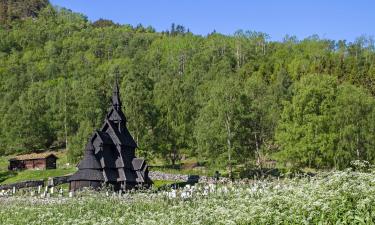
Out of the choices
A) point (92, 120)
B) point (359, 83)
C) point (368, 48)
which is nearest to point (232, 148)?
point (92, 120)

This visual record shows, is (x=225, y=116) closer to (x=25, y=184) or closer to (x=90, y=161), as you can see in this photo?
(x=90, y=161)

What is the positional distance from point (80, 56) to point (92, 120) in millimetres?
115015

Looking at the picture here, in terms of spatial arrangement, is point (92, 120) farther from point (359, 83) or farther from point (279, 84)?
point (359, 83)

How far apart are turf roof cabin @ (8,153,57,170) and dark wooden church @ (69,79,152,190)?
2512cm

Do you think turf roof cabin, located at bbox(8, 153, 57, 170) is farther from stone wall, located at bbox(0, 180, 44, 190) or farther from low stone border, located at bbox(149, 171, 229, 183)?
low stone border, located at bbox(149, 171, 229, 183)

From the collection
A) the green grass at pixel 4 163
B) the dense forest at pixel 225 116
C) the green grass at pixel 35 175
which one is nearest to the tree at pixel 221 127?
the dense forest at pixel 225 116

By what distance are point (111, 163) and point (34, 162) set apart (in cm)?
3049

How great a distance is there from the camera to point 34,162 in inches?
3194

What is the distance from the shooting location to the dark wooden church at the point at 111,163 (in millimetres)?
52188

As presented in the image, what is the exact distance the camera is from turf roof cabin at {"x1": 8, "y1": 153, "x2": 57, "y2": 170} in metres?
79.8

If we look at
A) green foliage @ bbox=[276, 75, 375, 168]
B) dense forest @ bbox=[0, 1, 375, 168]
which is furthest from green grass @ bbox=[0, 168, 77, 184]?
green foliage @ bbox=[276, 75, 375, 168]

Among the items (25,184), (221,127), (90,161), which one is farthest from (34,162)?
(221,127)

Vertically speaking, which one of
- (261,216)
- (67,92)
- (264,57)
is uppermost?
(264,57)

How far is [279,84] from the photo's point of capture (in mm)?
102375
